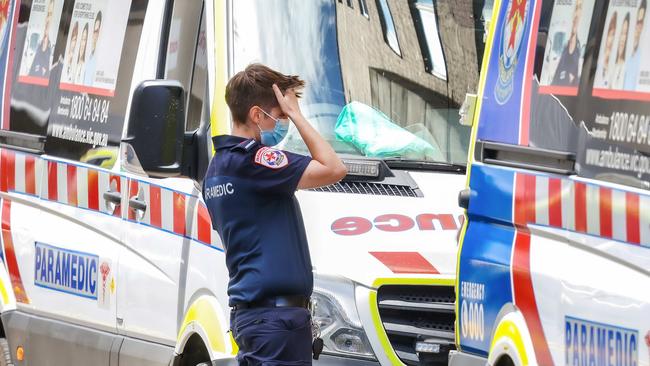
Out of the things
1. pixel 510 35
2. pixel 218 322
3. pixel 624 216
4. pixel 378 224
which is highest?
pixel 510 35

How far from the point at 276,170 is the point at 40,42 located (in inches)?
138

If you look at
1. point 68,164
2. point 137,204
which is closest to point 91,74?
point 68,164

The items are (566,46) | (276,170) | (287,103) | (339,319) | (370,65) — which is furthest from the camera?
(370,65)

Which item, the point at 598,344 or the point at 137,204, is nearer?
the point at 598,344

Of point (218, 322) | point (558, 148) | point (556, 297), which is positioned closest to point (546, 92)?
point (558, 148)

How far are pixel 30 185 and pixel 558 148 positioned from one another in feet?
14.9

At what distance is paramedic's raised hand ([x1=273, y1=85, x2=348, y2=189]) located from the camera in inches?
222

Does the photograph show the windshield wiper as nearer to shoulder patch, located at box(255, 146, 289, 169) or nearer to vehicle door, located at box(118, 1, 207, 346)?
vehicle door, located at box(118, 1, 207, 346)

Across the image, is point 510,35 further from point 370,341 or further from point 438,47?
point 438,47

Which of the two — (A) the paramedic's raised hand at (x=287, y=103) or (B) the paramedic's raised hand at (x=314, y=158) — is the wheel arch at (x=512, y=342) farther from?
(A) the paramedic's raised hand at (x=287, y=103)

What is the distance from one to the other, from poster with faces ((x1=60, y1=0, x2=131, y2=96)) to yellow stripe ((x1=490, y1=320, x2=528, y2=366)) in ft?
10.9

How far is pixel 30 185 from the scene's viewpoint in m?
8.68

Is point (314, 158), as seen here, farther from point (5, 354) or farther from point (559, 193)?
point (5, 354)

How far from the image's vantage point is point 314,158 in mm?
5715
